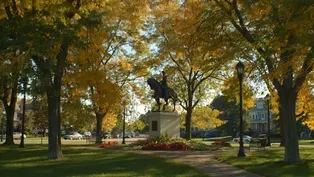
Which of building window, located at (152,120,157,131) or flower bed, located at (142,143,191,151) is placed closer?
flower bed, located at (142,143,191,151)

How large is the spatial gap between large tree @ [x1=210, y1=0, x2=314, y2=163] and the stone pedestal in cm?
910

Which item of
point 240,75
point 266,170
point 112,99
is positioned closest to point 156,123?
point 112,99

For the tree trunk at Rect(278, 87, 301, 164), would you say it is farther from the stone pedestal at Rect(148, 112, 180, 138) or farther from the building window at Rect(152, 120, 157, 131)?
the building window at Rect(152, 120, 157, 131)

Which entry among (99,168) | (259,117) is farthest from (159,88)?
(259,117)

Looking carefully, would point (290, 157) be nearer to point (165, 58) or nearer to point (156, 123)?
point (156, 123)

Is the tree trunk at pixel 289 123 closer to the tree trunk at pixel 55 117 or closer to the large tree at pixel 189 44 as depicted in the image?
the large tree at pixel 189 44

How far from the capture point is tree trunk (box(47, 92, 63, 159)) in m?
17.5

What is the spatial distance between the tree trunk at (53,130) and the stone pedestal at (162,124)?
32.6 ft

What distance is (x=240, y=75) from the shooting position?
67.4 ft

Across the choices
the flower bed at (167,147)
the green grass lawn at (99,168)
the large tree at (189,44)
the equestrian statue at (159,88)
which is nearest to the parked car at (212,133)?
the large tree at (189,44)

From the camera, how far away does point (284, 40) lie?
12.0m

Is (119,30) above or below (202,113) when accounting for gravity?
above

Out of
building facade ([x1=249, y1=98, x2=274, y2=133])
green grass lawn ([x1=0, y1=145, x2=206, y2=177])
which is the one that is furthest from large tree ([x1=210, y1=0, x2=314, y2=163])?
building facade ([x1=249, y1=98, x2=274, y2=133])

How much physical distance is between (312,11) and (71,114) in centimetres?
2891
